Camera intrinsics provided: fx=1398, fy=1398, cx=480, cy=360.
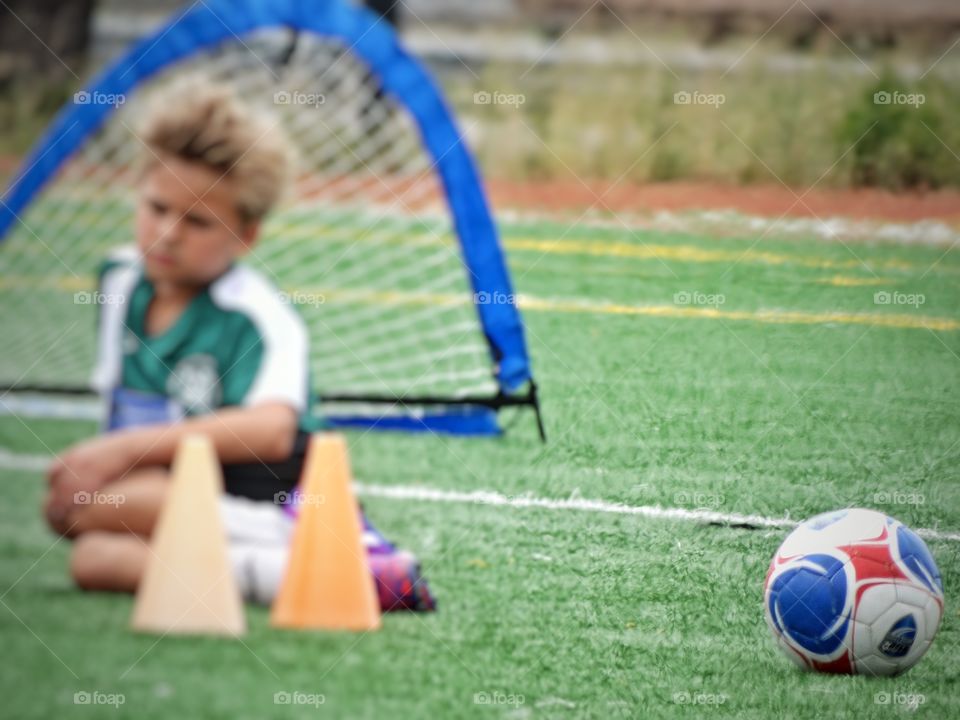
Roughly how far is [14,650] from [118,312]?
888 millimetres

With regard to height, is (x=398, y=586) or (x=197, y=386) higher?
(x=197, y=386)

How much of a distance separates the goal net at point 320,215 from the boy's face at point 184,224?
202mm

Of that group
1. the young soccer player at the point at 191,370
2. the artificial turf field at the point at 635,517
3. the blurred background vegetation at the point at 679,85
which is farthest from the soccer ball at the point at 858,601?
the blurred background vegetation at the point at 679,85

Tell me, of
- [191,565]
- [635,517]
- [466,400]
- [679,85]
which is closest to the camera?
[191,565]

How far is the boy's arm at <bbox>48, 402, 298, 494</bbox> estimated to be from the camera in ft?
11.7

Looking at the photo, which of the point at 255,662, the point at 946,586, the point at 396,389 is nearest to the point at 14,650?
the point at 255,662

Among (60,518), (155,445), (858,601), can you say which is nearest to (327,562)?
(155,445)

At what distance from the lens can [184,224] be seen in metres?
3.60

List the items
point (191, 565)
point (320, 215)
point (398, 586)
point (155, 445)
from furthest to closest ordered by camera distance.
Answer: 1. point (320, 215)
2. point (398, 586)
3. point (155, 445)
4. point (191, 565)

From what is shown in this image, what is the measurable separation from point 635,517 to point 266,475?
3.61ft

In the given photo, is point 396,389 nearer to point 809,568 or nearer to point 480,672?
point 480,672

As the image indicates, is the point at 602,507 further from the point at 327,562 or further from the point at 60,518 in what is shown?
the point at 60,518

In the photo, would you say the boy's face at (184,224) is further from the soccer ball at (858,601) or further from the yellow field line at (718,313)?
the soccer ball at (858,601)

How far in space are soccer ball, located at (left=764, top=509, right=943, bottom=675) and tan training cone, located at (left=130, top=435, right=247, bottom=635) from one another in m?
1.39
